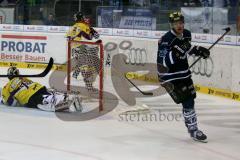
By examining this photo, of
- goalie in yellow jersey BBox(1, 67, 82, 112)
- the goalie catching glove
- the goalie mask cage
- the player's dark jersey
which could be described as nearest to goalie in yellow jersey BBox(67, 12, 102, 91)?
the goalie mask cage

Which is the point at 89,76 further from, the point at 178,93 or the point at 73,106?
the point at 178,93

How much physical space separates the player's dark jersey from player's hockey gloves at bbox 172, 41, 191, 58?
0.09ft

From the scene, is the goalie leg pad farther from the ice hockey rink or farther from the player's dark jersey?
the ice hockey rink

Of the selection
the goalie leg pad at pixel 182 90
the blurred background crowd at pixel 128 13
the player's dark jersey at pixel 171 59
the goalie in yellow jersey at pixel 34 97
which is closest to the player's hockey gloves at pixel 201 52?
the player's dark jersey at pixel 171 59

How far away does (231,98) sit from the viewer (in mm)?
11656

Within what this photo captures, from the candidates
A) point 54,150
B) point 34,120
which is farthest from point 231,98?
point 54,150

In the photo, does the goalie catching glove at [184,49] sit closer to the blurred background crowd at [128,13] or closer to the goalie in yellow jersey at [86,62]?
the goalie in yellow jersey at [86,62]

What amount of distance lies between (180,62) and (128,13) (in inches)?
312

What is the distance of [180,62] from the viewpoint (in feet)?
25.2

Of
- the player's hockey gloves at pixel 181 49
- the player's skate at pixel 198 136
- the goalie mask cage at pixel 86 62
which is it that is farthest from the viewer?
the goalie mask cage at pixel 86 62

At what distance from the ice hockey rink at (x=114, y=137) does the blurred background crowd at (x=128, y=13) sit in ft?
9.39

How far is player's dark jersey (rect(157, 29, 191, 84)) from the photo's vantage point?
299 inches

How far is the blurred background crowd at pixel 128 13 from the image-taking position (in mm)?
12875

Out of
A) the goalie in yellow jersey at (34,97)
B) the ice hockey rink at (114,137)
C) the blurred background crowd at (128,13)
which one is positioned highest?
the blurred background crowd at (128,13)
